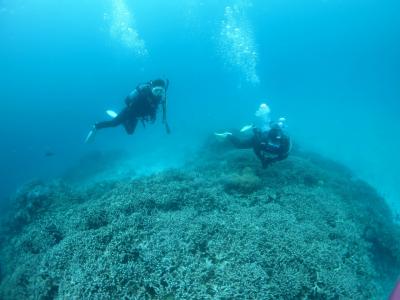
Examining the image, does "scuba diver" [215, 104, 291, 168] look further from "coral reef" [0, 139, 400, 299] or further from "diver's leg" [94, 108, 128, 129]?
"diver's leg" [94, 108, 128, 129]

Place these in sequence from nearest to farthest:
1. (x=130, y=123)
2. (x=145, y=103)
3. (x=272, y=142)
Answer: (x=272, y=142)
(x=145, y=103)
(x=130, y=123)

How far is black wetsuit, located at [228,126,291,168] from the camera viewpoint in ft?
28.7

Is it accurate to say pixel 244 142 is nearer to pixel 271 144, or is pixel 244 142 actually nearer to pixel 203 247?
pixel 271 144

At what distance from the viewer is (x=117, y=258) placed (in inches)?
180

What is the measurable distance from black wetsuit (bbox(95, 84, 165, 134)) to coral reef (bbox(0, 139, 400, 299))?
2648 mm

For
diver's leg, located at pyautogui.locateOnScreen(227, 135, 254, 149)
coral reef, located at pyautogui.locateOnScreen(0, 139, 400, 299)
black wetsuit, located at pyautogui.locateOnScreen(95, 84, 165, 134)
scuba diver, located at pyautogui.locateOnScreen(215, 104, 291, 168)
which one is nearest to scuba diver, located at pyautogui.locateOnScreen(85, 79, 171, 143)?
black wetsuit, located at pyautogui.locateOnScreen(95, 84, 165, 134)

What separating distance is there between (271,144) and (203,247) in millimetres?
4760

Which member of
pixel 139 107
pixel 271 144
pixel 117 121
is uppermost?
pixel 139 107

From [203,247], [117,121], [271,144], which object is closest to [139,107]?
[117,121]

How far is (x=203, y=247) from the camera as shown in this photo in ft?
16.1

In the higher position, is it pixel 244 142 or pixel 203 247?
pixel 244 142

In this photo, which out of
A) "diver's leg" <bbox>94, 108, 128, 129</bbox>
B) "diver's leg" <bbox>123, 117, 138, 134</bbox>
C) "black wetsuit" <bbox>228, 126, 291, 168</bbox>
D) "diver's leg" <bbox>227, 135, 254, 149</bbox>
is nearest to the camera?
"black wetsuit" <bbox>228, 126, 291, 168</bbox>

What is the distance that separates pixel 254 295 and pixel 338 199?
5.85 meters

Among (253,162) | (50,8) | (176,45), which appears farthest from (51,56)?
(253,162)
